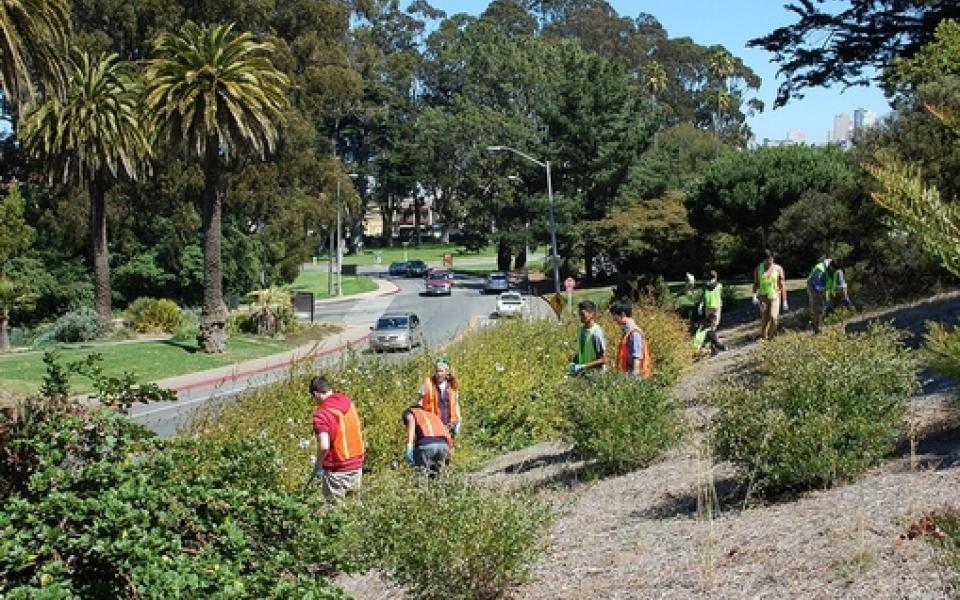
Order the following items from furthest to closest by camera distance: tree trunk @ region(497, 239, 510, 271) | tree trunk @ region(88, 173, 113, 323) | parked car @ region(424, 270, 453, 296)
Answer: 1. tree trunk @ region(497, 239, 510, 271)
2. parked car @ region(424, 270, 453, 296)
3. tree trunk @ region(88, 173, 113, 323)

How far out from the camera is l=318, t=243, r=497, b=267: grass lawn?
100750 millimetres

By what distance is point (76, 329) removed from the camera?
3844cm

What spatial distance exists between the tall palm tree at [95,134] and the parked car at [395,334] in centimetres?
1026

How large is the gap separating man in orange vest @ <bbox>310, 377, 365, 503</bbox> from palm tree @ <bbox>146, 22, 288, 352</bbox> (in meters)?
25.6

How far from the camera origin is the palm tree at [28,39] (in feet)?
60.4

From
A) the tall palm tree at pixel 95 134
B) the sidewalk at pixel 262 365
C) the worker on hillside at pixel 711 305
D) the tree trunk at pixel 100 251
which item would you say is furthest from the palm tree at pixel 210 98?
the worker on hillside at pixel 711 305

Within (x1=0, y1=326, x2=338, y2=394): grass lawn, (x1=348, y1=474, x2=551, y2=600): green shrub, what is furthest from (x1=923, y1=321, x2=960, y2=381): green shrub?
(x1=0, y1=326, x2=338, y2=394): grass lawn

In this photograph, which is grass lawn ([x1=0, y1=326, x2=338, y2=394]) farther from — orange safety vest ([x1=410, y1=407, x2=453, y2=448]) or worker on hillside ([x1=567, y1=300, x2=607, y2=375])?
orange safety vest ([x1=410, y1=407, x2=453, y2=448])

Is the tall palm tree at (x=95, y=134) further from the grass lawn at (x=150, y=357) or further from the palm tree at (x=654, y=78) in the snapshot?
the palm tree at (x=654, y=78)

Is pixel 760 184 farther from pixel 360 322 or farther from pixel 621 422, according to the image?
pixel 621 422

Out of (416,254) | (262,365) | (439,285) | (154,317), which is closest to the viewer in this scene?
(262,365)

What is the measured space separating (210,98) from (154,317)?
36.9ft

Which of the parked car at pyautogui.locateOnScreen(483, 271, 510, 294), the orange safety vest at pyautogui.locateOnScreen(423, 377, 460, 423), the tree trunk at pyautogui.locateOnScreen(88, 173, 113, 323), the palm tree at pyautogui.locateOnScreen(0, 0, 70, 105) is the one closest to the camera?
the orange safety vest at pyautogui.locateOnScreen(423, 377, 460, 423)

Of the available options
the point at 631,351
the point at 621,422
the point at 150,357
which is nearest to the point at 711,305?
the point at 631,351
